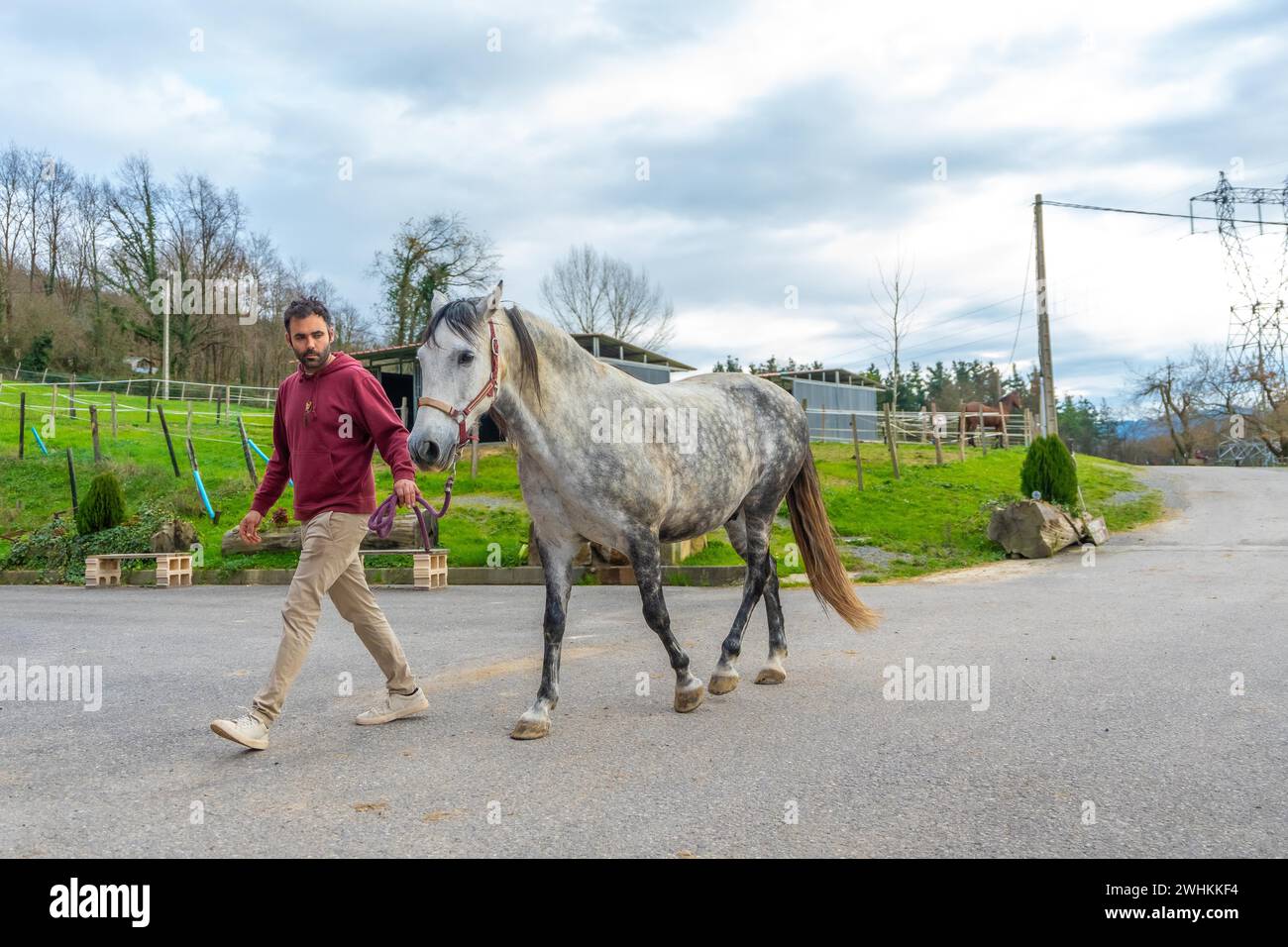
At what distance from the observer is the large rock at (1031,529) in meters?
14.2

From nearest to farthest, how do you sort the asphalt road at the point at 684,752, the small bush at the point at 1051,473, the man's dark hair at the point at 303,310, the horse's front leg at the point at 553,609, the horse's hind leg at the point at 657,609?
the asphalt road at the point at 684,752 < the man's dark hair at the point at 303,310 < the horse's front leg at the point at 553,609 < the horse's hind leg at the point at 657,609 < the small bush at the point at 1051,473

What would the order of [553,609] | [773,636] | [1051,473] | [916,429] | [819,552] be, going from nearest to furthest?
[553,609] → [773,636] → [819,552] → [1051,473] → [916,429]

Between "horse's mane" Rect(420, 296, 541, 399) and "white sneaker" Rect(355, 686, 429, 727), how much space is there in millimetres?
1738

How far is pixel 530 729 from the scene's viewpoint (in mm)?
4207

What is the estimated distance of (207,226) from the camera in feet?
157

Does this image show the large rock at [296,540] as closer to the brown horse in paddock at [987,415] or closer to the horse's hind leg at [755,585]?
the horse's hind leg at [755,585]

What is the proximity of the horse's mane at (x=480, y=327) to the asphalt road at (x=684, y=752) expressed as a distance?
5.87 feet

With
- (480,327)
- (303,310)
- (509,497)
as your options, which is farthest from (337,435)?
(509,497)

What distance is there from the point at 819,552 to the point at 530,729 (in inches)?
105

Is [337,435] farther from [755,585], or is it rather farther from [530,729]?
[755,585]

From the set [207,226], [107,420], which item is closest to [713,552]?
[107,420]

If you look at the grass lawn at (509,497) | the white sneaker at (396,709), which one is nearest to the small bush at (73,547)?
the grass lawn at (509,497)

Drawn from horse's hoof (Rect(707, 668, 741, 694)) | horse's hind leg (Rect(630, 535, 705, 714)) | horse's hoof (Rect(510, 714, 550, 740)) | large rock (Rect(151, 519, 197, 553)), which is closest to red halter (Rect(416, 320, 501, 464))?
horse's hind leg (Rect(630, 535, 705, 714))

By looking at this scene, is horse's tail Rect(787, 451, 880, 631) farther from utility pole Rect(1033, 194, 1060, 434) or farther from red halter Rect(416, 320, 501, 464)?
utility pole Rect(1033, 194, 1060, 434)
